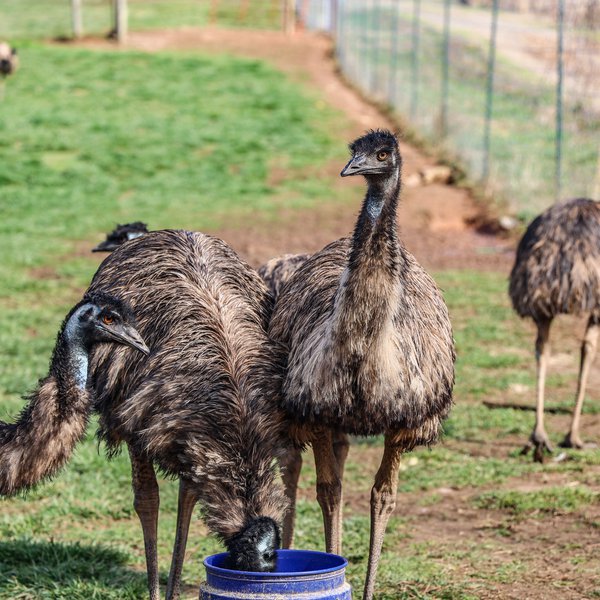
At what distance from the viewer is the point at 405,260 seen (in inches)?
209

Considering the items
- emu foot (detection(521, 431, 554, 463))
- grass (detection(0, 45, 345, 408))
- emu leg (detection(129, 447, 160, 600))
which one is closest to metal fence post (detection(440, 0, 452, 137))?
grass (detection(0, 45, 345, 408))

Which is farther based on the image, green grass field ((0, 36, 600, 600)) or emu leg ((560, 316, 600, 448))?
emu leg ((560, 316, 600, 448))

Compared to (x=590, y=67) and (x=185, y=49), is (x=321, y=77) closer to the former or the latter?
(x=185, y=49)

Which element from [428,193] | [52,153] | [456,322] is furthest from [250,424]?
[52,153]

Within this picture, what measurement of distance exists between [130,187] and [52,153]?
2224 mm

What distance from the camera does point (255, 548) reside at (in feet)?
14.4

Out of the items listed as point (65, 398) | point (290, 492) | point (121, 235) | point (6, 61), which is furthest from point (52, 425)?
point (6, 61)

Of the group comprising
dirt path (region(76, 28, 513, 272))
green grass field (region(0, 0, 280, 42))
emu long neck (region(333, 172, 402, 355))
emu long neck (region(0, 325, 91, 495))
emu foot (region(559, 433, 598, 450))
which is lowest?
dirt path (region(76, 28, 513, 272))

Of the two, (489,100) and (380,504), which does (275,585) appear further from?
(489,100)

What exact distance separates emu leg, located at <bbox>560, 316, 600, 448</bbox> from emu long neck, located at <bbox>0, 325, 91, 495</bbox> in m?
4.37

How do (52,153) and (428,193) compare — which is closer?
(428,193)

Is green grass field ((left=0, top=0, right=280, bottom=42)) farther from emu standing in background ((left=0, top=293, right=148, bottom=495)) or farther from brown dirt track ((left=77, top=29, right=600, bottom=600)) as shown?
emu standing in background ((left=0, top=293, right=148, bottom=495))

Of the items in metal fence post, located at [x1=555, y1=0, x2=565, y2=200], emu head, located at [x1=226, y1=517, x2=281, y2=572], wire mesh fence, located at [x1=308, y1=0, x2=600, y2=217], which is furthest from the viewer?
wire mesh fence, located at [x1=308, y1=0, x2=600, y2=217]

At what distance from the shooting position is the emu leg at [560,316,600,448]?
827cm
